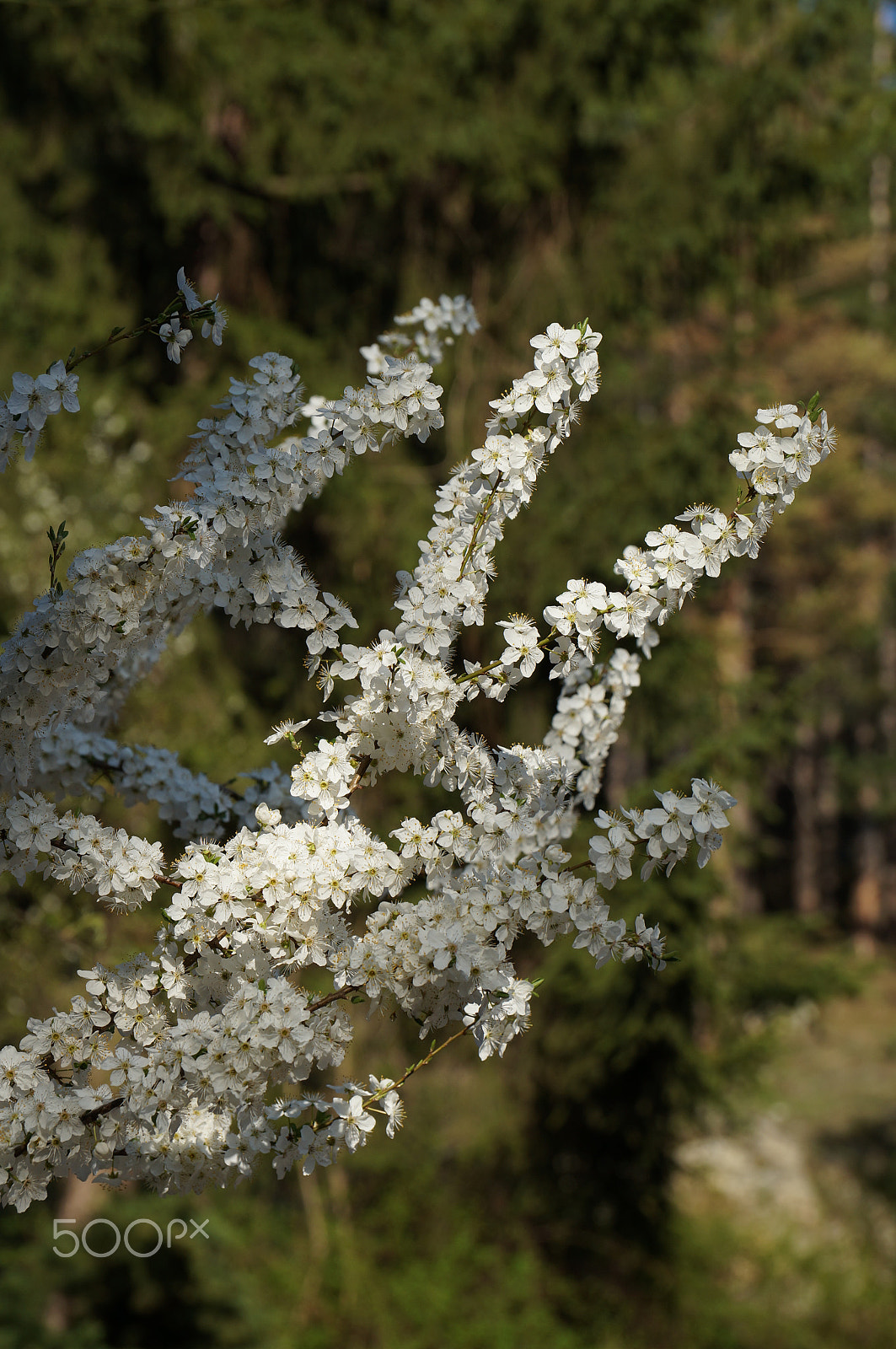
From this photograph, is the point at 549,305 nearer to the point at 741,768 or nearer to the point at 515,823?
the point at 741,768

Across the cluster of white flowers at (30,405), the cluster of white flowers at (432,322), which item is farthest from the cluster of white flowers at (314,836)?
the cluster of white flowers at (432,322)

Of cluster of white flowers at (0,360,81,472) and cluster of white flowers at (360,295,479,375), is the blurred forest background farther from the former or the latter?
cluster of white flowers at (0,360,81,472)

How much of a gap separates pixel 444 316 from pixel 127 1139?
168cm

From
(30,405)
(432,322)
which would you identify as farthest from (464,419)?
(30,405)

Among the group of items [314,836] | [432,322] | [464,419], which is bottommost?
[314,836]

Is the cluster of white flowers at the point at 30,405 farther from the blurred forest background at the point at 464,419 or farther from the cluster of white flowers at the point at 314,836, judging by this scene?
the blurred forest background at the point at 464,419

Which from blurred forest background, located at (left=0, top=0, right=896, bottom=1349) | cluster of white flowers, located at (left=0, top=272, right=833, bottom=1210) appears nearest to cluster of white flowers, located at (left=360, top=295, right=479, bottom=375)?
cluster of white flowers, located at (left=0, top=272, right=833, bottom=1210)

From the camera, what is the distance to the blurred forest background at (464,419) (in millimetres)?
5664

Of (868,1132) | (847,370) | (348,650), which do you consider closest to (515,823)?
(348,650)

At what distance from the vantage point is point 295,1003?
1.39 metres

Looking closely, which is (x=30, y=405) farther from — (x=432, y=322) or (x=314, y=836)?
(x=432, y=322)

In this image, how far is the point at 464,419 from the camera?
5.91m

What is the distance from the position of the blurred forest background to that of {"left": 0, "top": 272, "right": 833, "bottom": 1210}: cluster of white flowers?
11.3 feet

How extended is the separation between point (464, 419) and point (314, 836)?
4777 millimetres
